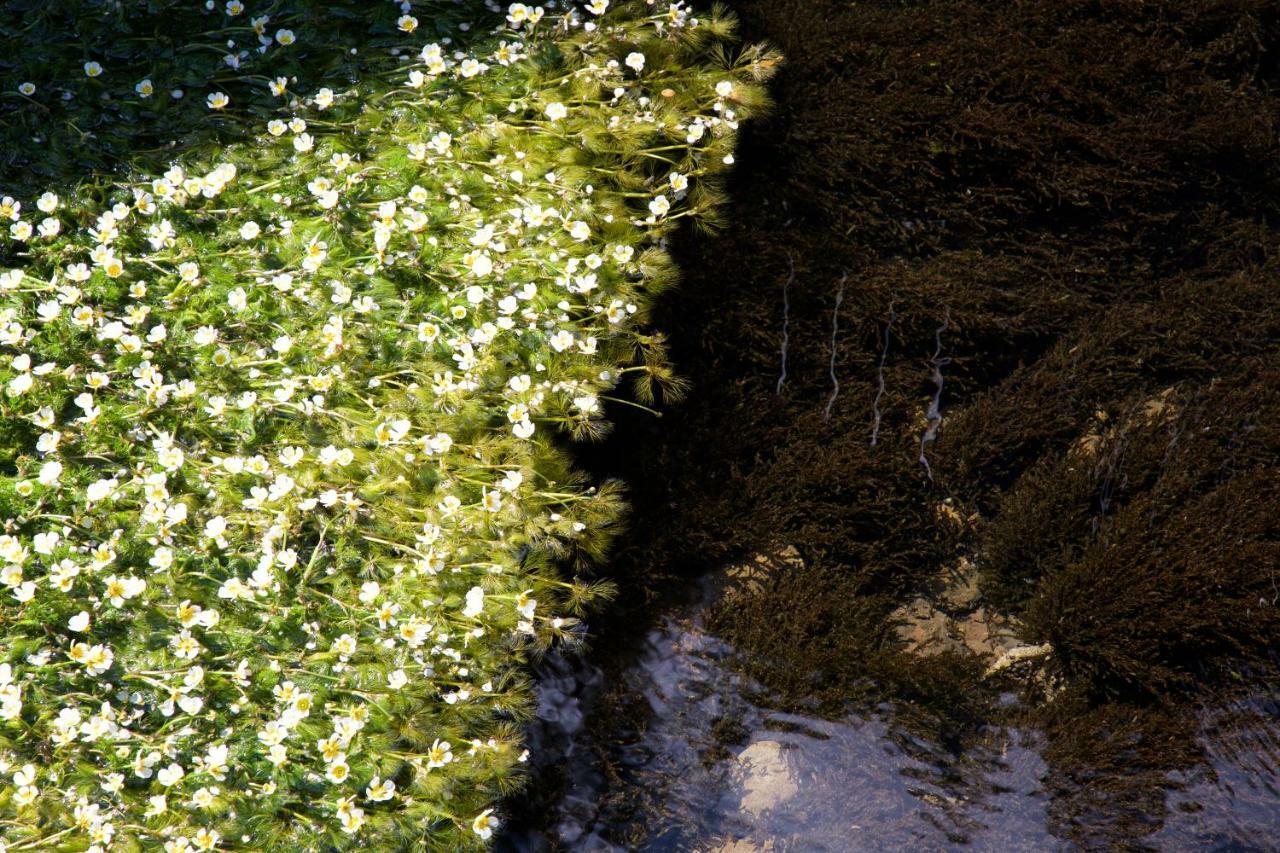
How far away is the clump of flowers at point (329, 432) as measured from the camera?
2008 millimetres

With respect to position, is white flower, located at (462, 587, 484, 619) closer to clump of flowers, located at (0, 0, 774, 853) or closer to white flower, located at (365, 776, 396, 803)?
clump of flowers, located at (0, 0, 774, 853)

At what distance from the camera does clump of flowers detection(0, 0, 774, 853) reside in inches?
79.0

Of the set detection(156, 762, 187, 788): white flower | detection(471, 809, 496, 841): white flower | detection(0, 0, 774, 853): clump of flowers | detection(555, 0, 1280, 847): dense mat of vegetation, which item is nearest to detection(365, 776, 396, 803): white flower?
detection(0, 0, 774, 853): clump of flowers

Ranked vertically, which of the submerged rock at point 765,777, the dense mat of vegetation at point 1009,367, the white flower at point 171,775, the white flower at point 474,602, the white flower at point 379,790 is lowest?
the submerged rock at point 765,777

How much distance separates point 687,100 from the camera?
2701 mm

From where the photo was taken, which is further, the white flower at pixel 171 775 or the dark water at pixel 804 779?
the dark water at pixel 804 779

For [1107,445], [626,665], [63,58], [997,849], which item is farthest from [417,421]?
[1107,445]

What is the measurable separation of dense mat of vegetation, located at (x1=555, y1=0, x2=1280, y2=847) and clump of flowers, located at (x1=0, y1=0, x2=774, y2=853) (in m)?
0.36

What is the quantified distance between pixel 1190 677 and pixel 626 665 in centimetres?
135

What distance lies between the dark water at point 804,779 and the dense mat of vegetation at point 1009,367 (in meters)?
0.06

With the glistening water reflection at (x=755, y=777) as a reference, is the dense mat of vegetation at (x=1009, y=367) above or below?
above

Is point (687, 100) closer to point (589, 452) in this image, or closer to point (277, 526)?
point (589, 452)

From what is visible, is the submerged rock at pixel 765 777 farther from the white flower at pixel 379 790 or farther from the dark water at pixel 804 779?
the white flower at pixel 379 790

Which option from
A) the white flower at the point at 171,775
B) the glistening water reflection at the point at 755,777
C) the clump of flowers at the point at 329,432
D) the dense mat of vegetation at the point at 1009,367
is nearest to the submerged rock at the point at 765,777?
the glistening water reflection at the point at 755,777
